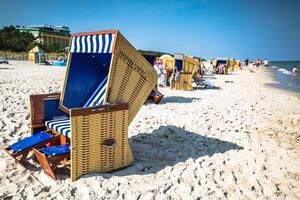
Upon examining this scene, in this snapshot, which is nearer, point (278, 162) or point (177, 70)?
point (278, 162)

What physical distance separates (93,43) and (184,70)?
34.8ft

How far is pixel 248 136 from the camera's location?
594 centimetres

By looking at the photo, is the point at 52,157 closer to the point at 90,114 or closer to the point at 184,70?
the point at 90,114

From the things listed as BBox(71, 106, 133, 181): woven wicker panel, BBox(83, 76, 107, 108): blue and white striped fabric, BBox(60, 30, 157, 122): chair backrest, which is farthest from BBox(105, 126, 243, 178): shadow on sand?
BBox(83, 76, 107, 108): blue and white striped fabric

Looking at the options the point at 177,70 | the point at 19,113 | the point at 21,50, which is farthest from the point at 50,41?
the point at 19,113

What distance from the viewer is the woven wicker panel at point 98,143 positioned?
3486 millimetres

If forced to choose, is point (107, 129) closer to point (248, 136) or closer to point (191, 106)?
point (248, 136)

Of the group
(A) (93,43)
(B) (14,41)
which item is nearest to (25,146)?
(A) (93,43)

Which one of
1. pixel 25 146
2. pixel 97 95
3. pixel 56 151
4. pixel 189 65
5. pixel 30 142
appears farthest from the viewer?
pixel 189 65

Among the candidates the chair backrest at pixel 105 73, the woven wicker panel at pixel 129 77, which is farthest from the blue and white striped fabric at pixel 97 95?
the woven wicker panel at pixel 129 77

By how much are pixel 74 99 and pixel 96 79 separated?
53cm

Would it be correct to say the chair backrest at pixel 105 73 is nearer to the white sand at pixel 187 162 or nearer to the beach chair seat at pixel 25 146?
the beach chair seat at pixel 25 146

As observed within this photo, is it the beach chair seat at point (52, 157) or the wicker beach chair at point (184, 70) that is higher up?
the wicker beach chair at point (184, 70)

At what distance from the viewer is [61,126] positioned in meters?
4.07
